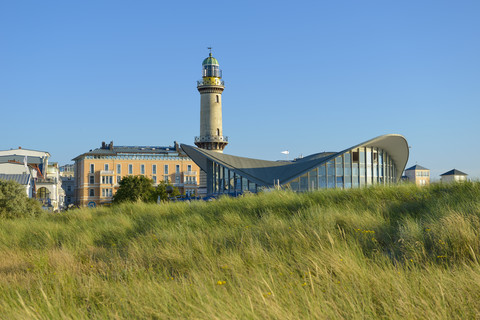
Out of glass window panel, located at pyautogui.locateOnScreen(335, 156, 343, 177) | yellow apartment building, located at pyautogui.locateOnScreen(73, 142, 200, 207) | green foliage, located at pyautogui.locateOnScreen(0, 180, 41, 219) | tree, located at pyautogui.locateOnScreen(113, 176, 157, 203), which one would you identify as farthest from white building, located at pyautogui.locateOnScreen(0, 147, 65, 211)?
glass window panel, located at pyautogui.locateOnScreen(335, 156, 343, 177)

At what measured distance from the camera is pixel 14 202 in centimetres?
2202

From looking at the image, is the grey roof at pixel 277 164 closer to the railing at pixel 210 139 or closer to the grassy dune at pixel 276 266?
the railing at pixel 210 139

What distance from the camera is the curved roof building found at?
39.4m

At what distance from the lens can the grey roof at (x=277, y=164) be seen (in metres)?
40.0

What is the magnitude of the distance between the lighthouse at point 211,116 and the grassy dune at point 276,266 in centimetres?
5567

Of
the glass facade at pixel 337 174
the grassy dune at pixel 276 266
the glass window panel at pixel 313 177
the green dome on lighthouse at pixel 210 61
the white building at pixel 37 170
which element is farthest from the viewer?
the green dome on lighthouse at pixel 210 61

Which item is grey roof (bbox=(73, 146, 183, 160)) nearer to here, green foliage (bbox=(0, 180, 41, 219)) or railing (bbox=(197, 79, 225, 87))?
railing (bbox=(197, 79, 225, 87))

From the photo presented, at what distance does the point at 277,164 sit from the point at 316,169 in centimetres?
837

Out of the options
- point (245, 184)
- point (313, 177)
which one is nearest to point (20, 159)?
point (245, 184)

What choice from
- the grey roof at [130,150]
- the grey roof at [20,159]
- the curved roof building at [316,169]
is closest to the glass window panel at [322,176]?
the curved roof building at [316,169]

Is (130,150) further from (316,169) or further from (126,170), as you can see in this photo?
(316,169)

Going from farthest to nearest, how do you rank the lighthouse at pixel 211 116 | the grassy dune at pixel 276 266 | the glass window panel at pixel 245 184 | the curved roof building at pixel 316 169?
the lighthouse at pixel 211 116
the glass window panel at pixel 245 184
the curved roof building at pixel 316 169
the grassy dune at pixel 276 266

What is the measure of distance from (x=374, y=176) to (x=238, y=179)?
12385 millimetres

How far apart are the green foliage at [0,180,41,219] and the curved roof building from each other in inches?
724
